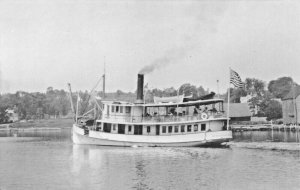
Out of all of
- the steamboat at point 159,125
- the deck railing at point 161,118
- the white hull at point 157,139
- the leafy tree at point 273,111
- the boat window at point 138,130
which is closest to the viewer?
the white hull at point 157,139

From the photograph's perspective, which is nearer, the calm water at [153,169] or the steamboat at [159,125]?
the calm water at [153,169]

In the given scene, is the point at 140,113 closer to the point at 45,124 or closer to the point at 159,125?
the point at 159,125

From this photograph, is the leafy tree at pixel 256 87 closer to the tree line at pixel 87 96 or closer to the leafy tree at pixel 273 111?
the tree line at pixel 87 96

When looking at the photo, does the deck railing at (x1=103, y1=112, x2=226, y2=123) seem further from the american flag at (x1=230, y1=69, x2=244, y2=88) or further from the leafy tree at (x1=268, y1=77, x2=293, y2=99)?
the leafy tree at (x1=268, y1=77, x2=293, y2=99)

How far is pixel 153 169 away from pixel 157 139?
16409 millimetres

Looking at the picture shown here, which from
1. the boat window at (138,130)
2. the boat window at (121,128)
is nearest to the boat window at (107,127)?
the boat window at (121,128)

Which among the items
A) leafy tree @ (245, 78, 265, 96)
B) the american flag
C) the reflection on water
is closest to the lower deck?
the american flag

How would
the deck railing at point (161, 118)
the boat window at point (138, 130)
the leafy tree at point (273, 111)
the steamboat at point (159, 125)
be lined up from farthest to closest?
1. the leafy tree at point (273, 111)
2. the boat window at point (138, 130)
3. the deck railing at point (161, 118)
4. the steamboat at point (159, 125)

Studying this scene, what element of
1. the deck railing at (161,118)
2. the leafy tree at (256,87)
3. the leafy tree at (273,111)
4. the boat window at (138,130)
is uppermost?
the leafy tree at (256,87)

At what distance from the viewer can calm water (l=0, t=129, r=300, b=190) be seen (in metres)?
26.0

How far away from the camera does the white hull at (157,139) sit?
153 feet

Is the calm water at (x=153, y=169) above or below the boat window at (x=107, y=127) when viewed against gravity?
below

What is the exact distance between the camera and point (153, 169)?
31.8 m

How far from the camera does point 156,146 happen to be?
158 feet
